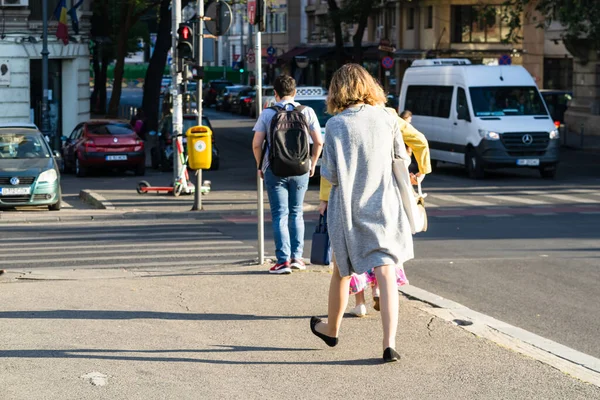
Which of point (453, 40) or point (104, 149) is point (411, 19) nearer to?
point (453, 40)

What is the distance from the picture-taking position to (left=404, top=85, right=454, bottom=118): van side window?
2827 centimetres

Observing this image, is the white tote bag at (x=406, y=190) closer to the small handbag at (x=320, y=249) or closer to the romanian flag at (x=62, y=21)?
the small handbag at (x=320, y=249)

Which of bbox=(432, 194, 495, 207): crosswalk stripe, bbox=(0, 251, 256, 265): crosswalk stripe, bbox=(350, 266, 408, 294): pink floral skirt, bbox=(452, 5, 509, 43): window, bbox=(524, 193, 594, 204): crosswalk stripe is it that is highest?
bbox=(452, 5, 509, 43): window

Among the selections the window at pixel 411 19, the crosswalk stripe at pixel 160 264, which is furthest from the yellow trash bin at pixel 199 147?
the window at pixel 411 19

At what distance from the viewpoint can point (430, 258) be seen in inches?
522

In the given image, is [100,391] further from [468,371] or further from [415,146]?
[415,146]

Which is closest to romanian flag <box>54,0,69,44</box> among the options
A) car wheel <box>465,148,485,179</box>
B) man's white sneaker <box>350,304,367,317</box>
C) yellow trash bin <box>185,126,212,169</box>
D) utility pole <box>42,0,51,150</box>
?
utility pole <box>42,0,51,150</box>

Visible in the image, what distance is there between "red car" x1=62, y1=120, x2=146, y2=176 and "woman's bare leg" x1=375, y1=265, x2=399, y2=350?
23428 mm

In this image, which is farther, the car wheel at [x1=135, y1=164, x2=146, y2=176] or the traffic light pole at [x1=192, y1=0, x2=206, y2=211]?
the car wheel at [x1=135, y1=164, x2=146, y2=176]

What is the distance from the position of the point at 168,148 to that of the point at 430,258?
751 inches

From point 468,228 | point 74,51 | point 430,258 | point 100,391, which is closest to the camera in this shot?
point 100,391

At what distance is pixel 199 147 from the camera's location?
18734 millimetres

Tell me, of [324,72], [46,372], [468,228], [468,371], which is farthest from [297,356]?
[324,72]

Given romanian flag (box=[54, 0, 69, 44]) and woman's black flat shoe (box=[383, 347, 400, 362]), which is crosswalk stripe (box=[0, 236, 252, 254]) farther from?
romanian flag (box=[54, 0, 69, 44])
